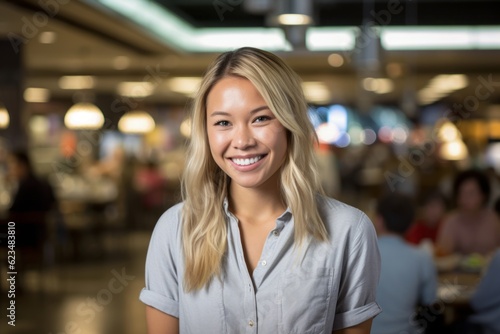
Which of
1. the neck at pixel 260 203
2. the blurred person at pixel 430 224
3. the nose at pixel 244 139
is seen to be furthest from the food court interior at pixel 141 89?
the nose at pixel 244 139

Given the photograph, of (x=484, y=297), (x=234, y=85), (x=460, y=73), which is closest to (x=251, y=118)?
(x=234, y=85)

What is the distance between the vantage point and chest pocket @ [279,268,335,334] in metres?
1.66

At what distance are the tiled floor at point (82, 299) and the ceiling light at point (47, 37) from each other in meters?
2.97

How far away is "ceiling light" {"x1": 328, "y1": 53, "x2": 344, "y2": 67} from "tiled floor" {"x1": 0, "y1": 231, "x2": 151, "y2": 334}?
4285mm

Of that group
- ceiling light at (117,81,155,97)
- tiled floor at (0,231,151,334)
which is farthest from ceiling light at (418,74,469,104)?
tiled floor at (0,231,151,334)

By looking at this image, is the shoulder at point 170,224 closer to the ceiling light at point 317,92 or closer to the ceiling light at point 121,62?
the ceiling light at point 121,62

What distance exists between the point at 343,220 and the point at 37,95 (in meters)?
18.4

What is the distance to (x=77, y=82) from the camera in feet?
54.5

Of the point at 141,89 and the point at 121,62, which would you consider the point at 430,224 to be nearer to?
the point at 121,62

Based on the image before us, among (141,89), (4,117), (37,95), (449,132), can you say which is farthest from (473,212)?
(37,95)

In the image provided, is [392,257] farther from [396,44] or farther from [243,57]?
[396,44]

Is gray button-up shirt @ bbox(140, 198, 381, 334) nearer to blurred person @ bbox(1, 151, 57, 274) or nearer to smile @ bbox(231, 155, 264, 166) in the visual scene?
smile @ bbox(231, 155, 264, 166)

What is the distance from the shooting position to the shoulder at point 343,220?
1.70m

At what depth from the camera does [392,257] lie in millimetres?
3545
